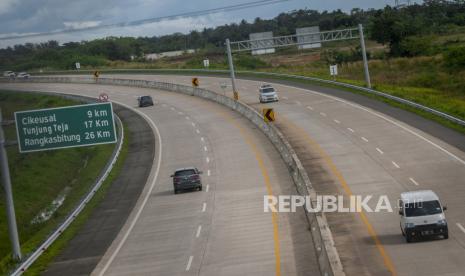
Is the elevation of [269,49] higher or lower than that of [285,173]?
higher

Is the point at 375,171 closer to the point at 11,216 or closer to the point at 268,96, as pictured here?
the point at 11,216

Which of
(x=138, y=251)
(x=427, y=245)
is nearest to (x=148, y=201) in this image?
(x=138, y=251)

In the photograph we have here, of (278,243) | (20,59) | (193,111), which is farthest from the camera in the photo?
(20,59)

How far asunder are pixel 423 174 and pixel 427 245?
13.9 meters

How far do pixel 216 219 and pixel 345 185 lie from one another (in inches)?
286

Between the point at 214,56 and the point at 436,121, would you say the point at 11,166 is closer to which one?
the point at 436,121

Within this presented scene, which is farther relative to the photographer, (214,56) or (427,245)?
(214,56)

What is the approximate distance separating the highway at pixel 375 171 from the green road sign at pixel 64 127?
35.4ft

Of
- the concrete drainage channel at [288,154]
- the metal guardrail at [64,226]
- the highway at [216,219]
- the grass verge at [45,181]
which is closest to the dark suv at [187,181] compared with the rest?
the highway at [216,219]

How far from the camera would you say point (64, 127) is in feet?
116

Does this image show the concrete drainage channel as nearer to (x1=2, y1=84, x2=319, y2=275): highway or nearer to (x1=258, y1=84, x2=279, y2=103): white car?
(x1=2, y1=84, x2=319, y2=275): highway

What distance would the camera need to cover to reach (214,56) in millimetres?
176875

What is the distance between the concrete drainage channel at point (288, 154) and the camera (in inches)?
874

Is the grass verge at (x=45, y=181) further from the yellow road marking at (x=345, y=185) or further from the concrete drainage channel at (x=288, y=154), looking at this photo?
the yellow road marking at (x=345, y=185)
